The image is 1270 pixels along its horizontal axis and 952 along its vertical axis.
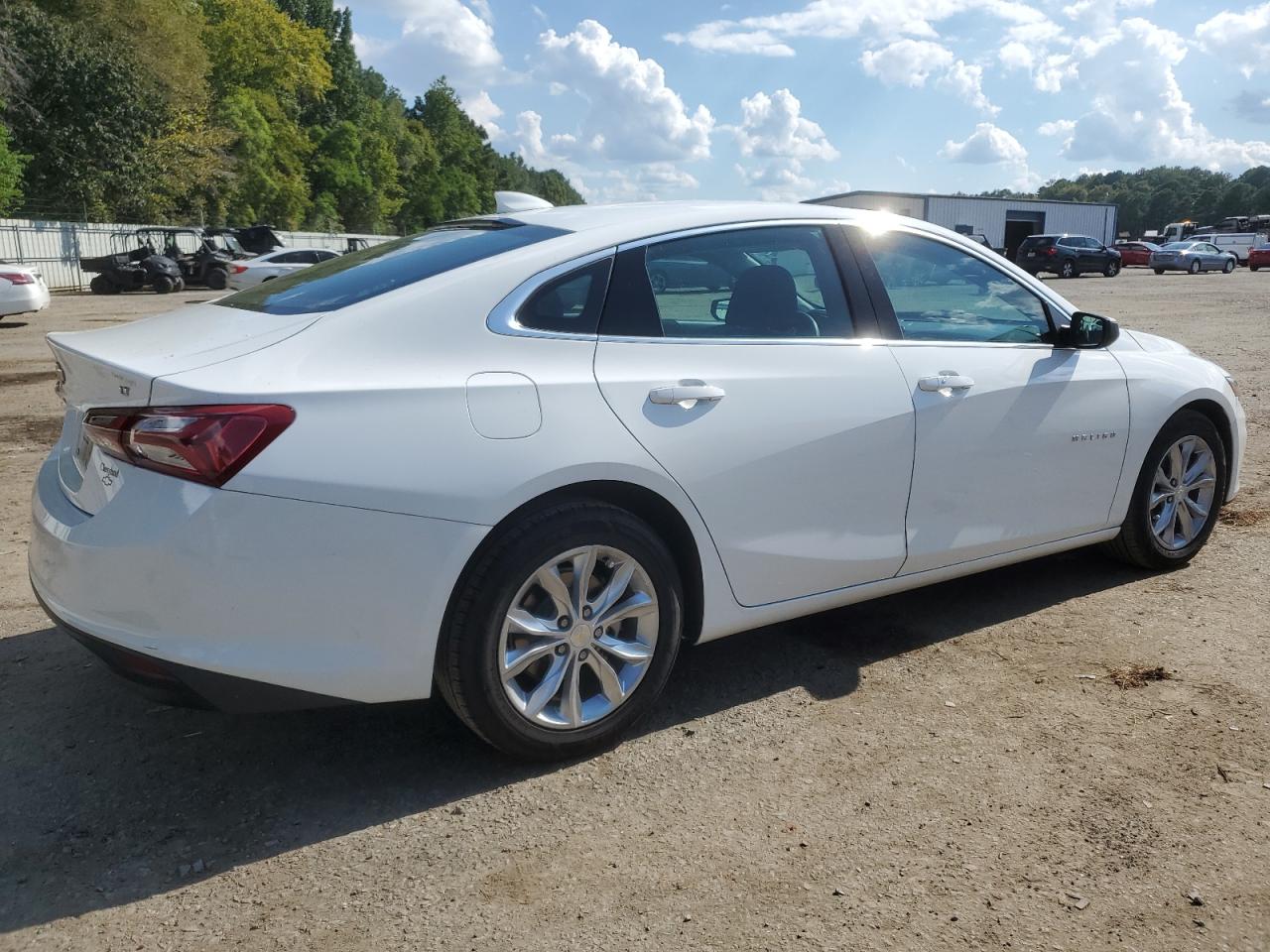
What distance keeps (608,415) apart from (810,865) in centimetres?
134

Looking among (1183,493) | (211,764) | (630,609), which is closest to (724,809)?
(630,609)

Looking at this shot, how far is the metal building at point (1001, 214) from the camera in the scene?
56.5m

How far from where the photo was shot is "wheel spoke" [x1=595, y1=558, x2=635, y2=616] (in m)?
3.12

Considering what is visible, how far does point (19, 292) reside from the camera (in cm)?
1703

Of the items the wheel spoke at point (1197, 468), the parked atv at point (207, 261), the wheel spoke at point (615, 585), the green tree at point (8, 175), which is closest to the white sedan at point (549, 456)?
the wheel spoke at point (615, 585)

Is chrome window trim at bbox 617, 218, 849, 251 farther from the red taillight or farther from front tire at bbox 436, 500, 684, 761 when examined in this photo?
the red taillight

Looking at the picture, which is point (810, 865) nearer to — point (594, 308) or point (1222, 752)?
point (1222, 752)

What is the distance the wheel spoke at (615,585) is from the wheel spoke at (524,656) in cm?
17

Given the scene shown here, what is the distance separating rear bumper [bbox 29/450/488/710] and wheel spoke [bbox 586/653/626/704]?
0.52m

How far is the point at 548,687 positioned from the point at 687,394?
974mm

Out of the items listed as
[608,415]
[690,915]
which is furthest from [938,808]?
[608,415]

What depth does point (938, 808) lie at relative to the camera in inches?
115

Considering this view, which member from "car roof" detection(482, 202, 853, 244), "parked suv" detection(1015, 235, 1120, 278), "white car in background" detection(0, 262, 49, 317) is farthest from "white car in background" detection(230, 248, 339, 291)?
"parked suv" detection(1015, 235, 1120, 278)

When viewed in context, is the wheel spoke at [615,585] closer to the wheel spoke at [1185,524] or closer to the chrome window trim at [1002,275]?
the chrome window trim at [1002,275]
